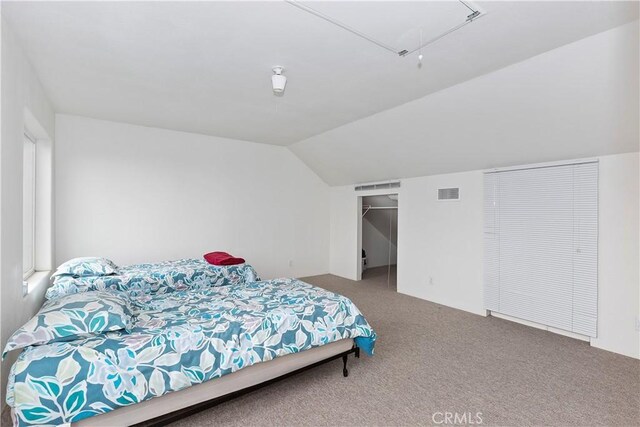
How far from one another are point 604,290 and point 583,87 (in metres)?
2.12

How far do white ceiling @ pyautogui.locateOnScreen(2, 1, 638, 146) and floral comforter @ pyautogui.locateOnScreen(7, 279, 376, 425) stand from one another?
2112 millimetres

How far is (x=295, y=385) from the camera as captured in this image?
2.55 meters

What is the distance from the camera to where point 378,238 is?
7836 mm

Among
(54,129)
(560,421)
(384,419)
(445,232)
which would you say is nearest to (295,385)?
(384,419)

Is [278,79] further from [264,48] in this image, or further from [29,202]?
[29,202]

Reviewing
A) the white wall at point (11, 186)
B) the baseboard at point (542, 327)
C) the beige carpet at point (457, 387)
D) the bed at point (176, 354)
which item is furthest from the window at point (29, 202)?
the baseboard at point (542, 327)

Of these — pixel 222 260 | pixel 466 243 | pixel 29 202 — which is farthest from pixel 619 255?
pixel 29 202

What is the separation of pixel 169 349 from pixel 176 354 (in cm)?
5

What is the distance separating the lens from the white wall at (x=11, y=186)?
2.03 meters

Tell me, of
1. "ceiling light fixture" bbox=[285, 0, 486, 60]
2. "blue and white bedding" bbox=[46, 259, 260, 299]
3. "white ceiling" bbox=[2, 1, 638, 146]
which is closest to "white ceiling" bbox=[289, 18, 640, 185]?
"white ceiling" bbox=[2, 1, 638, 146]

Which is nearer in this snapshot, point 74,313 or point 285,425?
point 74,313

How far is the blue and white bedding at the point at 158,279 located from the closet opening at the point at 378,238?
11.5 ft

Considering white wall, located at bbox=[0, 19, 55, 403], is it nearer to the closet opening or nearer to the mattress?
the mattress

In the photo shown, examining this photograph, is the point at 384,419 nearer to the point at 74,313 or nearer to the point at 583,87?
the point at 74,313
